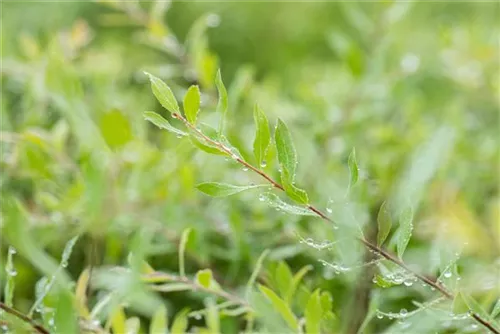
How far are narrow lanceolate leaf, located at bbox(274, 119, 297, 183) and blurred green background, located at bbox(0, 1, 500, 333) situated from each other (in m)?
0.05

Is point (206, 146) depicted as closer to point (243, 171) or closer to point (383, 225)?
point (383, 225)

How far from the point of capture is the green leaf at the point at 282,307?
42 cm

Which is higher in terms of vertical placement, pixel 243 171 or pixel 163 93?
pixel 163 93

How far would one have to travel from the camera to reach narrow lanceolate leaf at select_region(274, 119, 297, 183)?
14.1 inches

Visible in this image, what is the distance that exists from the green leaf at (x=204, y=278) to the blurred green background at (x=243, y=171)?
0.17ft

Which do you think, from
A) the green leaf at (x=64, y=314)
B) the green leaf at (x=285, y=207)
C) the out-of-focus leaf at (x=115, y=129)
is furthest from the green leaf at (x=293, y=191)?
the out-of-focus leaf at (x=115, y=129)

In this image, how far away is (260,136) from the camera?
1.22 ft

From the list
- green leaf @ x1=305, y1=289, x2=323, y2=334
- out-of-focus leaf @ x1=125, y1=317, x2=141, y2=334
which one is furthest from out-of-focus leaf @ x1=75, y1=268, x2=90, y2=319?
green leaf @ x1=305, y1=289, x2=323, y2=334

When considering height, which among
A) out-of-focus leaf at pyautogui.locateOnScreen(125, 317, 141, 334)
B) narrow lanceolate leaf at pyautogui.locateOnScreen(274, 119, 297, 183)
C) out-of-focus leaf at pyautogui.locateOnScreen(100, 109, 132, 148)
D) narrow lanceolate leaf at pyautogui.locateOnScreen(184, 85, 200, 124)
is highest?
narrow lanceolate leaf at pyautogui.locateOnScreen(184, 85, 200, 124)

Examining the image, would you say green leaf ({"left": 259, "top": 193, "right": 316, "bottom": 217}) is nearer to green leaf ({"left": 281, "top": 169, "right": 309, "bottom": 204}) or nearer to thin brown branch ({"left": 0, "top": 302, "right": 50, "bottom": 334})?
green leaf ({"left": 281, "top": 169, "right": 309, "bottom": 204})

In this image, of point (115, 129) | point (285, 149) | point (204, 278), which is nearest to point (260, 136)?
point (285, 149)

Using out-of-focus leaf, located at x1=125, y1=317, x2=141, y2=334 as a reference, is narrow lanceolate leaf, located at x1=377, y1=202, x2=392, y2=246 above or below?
above

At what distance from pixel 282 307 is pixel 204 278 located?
6 cm

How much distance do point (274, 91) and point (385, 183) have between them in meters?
0.21
